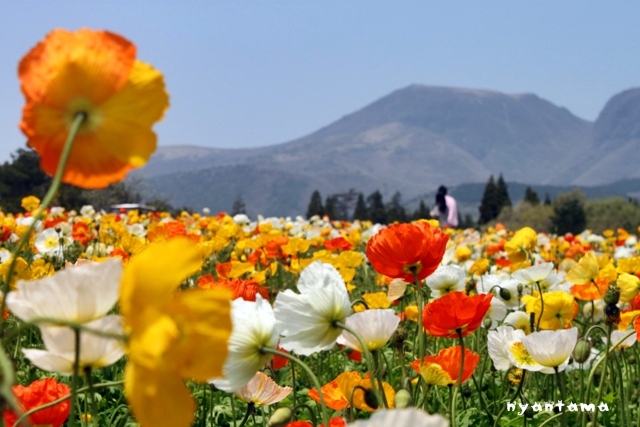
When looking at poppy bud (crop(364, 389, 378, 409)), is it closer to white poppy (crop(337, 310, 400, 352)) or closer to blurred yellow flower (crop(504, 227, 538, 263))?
white poppy (crop(337, 310, 400, 352))

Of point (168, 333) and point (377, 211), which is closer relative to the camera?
point (168, 333)

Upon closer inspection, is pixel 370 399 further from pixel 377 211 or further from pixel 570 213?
pixel 377 211

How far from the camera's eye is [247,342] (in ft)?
3.13

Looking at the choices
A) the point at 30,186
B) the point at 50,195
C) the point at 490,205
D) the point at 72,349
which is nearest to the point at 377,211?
the point at 490,205

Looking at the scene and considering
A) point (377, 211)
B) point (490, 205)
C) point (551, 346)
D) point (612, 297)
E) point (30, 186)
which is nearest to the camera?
point (551, 346)

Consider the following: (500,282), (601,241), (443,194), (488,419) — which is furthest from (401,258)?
(443,194)

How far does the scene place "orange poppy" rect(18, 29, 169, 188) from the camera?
27.0 inches

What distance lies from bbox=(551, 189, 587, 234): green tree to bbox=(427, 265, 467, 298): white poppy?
33650 millimetres

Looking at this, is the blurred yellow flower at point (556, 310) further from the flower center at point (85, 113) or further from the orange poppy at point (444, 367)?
the flower center at point (85, 113)

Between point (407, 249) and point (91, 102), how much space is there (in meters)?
0.83

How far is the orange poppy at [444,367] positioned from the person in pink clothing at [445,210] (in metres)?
10.4

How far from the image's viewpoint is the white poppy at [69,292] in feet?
2.27

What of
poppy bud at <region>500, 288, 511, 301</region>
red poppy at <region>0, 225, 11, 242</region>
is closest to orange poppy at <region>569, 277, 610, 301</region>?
poppy bud at <region>500, 288, 511, 301</region>

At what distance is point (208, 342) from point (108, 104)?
0.91 ft
